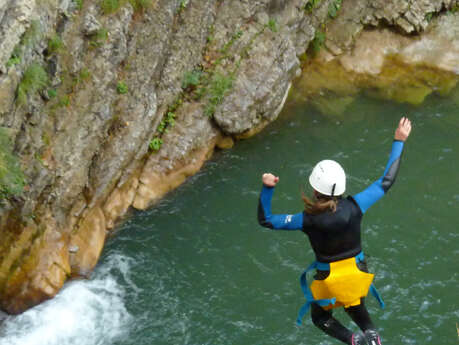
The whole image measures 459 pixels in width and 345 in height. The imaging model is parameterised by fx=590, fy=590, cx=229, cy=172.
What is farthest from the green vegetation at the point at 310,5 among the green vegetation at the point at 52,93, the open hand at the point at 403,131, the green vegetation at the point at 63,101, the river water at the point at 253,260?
the open hand at the point at 403,131

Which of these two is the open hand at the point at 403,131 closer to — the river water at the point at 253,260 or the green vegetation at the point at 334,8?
the river water at the point at 253,260

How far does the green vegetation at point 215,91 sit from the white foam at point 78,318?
4560mm

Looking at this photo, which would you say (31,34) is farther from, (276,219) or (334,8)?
(334,8)

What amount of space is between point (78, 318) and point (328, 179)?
5.70 metres

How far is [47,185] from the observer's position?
9969 mm

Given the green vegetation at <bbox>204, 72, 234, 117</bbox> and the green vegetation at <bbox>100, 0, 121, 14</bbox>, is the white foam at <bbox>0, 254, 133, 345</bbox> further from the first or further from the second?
the green vegetation at <bbox>100, 0, 121, 14</bbox>

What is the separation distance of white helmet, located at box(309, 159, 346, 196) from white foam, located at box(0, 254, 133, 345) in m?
5.02

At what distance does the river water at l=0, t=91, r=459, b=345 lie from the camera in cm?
931

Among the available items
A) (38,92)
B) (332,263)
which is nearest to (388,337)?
(332,263)

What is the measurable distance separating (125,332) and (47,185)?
2.79 metres

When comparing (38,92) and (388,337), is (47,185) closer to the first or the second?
(38,92)

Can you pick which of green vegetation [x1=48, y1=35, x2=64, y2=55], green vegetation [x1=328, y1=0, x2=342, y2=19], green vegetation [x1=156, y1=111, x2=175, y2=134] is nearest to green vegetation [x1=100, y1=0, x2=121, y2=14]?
green vegetation [x1=48, y1=35, x2=64, y2=55]

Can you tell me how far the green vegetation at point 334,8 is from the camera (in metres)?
16.3

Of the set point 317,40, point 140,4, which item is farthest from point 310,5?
point 140,4
